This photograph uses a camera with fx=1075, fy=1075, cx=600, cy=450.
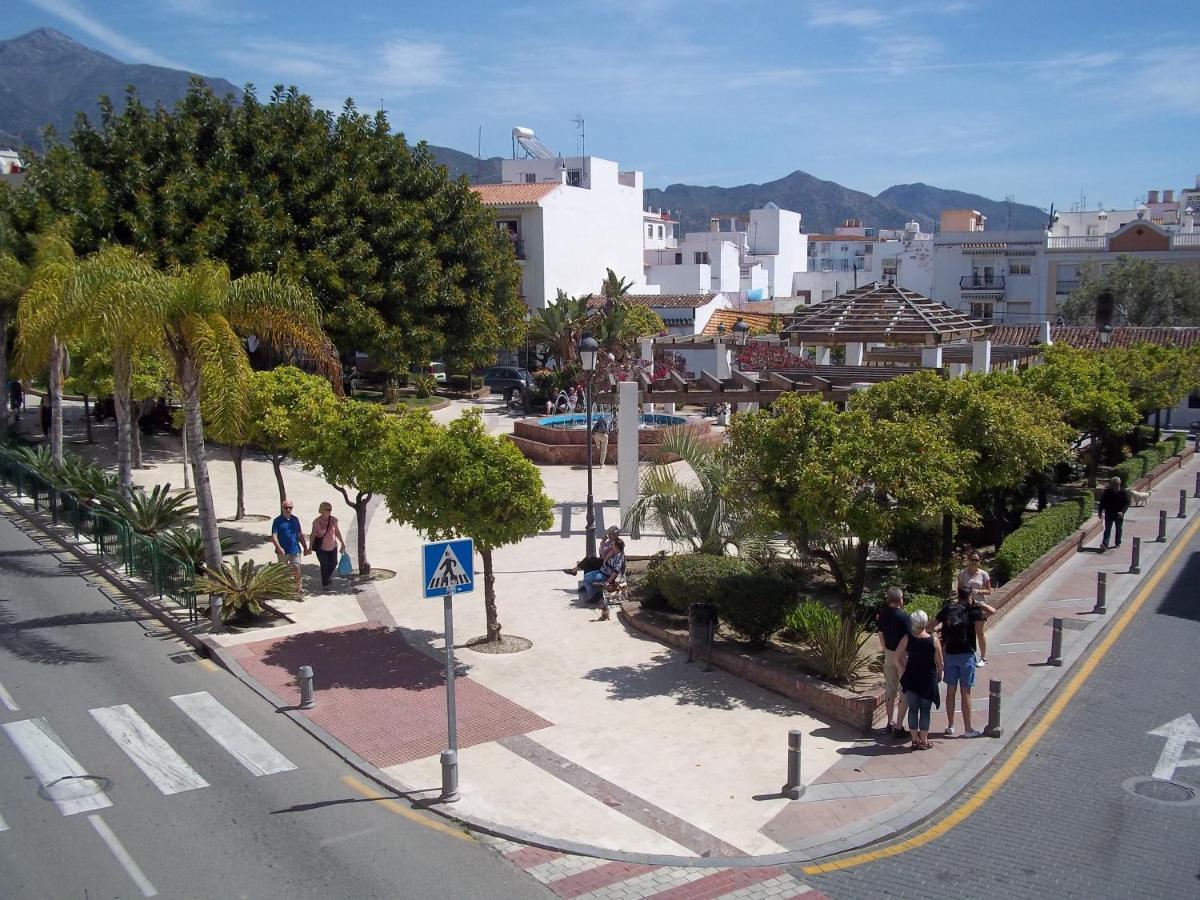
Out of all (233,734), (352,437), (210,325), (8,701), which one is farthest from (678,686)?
(210,325)

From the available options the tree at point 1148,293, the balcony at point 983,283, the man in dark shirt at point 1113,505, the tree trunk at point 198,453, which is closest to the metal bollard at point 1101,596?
the man in dark shirt at point 1113,505

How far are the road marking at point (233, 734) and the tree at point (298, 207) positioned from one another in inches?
615

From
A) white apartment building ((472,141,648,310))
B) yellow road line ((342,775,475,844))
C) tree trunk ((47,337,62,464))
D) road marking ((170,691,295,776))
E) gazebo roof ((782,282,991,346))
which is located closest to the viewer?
yellow road line ((342,775,475,844))

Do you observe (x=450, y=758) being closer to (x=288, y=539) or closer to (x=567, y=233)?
(x=288, y=539)

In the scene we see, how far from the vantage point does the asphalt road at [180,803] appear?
852cm

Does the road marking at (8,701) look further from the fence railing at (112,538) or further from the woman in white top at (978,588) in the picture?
the woman in white top at (978,588)

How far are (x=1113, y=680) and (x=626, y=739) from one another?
21.2 ft

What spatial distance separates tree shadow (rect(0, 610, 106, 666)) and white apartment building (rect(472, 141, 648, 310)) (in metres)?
37.8

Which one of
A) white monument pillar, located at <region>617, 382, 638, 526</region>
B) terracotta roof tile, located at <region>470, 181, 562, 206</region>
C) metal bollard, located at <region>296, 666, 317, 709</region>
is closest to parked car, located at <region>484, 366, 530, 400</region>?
terracotta roof tile, located at <region>470, 181, 562, 206</region>

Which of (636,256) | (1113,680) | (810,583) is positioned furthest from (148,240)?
(636,256)

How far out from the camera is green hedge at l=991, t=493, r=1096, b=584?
1733 centimetres

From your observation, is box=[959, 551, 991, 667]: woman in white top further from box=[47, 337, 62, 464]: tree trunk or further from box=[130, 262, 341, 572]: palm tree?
box=[47, 337, 62, 464]: tree trunk

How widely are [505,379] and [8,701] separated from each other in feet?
120

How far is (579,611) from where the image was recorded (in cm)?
1625
